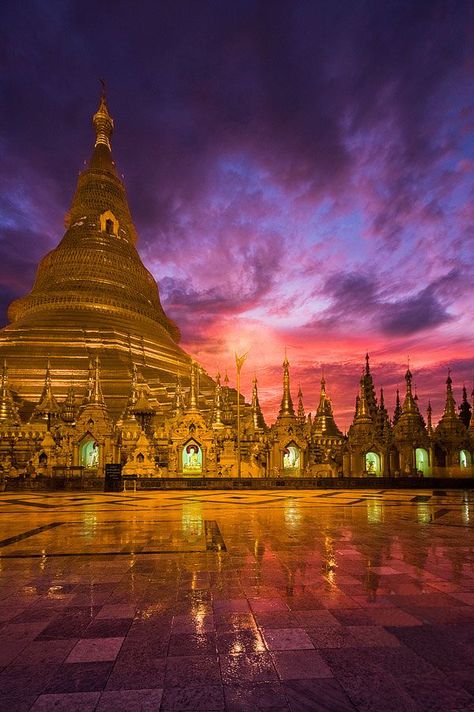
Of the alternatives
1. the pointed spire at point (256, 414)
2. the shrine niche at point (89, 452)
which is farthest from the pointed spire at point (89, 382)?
the pointed spire at point (256, 414)

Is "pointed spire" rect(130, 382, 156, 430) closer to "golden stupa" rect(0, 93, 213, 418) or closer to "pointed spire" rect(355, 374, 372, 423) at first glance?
"golden stupa" rect(0, 93, 213, 418)

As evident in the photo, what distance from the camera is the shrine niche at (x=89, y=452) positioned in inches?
1574

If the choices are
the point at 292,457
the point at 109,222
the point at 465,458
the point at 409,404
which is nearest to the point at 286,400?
the point at 292,457

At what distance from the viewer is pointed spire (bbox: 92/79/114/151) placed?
87312mm

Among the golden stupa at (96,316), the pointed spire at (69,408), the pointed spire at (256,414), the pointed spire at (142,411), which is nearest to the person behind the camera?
the pointed spire at (142,411)

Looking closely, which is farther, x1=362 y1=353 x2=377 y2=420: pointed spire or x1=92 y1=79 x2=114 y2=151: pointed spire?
x1=92 y1=79 x2=114 y2=151: pointed spire

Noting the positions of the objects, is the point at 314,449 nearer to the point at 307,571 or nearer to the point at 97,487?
the point at 97,487

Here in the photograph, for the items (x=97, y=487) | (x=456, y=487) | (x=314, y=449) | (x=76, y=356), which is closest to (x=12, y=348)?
(x=76, y=356)

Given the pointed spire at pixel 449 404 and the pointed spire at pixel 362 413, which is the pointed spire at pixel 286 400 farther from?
the pointed spire at pixel 449 404

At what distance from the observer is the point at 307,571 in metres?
7.77

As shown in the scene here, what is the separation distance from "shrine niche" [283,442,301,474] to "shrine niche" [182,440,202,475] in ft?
23.8

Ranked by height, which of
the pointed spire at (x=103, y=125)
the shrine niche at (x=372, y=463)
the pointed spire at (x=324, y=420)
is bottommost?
the shrine niche at (x=372, y=463)

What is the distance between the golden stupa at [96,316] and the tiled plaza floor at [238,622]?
4147 cm

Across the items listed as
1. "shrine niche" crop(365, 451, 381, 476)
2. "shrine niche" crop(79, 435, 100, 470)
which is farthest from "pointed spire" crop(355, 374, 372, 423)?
"shrine niche" crop(79, 435, 100, 470)
